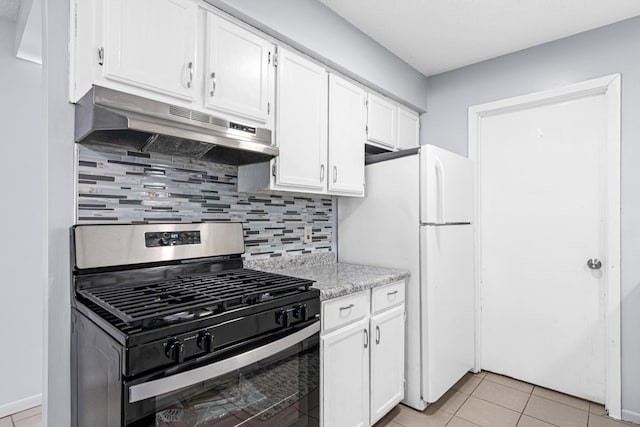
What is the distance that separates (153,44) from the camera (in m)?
1.41

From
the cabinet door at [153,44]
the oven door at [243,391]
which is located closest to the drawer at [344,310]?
the oven door at [243,391]

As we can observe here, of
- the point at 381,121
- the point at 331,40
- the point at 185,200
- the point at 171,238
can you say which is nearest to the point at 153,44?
the point at 185,200

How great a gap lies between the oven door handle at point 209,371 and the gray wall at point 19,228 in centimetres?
187

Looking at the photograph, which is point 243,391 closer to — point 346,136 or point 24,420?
point 346,136

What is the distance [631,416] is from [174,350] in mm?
2762

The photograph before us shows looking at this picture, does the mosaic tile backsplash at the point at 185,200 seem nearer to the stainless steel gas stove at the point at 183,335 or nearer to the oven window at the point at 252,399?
the stainless steel gas stove at the point at 183,335

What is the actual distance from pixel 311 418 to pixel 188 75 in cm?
160

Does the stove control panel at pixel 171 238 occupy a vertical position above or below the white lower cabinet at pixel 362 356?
above

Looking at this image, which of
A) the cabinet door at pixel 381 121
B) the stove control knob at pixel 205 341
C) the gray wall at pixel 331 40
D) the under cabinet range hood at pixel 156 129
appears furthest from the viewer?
the cabinet door at pixel 381 121

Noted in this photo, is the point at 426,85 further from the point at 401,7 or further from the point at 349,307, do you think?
the point at 349,307

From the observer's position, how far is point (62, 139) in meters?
1.32

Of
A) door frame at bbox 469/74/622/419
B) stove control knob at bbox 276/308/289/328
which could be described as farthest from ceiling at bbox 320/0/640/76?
stove control knob at bbox 276/308/289/328

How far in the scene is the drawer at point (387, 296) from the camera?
1.99 meters

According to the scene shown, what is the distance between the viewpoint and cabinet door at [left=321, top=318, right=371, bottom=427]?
5.41 feet
